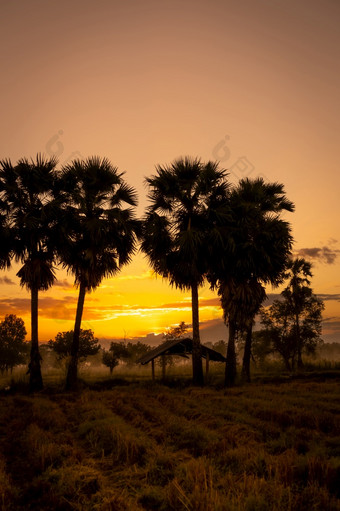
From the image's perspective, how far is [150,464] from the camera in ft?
24.2

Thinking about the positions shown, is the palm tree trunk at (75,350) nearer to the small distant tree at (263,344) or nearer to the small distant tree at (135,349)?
the small distant tree at (263,344)

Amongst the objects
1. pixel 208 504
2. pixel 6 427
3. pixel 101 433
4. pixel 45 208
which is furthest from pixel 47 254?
pixel 208 504

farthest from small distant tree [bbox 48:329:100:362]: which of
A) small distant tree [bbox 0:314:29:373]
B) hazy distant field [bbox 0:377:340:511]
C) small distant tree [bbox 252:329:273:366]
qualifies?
hazy distant field [bbox 0:377:340:511]

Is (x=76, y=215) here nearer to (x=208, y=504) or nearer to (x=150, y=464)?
(x=150, y=464)

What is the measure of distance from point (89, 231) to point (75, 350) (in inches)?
326

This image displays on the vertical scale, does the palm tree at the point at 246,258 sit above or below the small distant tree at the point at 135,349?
above

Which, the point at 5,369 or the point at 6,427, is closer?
the point at 6,427

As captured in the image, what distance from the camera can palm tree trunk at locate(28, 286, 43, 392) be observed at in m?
22.1

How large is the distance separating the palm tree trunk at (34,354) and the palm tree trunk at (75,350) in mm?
1838

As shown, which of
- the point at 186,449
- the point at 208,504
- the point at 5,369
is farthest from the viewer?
the point at 5,369

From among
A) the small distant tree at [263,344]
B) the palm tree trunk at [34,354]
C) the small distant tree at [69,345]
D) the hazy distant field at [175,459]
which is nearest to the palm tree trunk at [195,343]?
the hazy distant field at [175,459]

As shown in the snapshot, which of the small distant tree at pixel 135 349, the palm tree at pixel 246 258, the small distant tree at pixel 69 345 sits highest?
the palm tree at pixel 246 258

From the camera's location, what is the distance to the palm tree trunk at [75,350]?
2298cm

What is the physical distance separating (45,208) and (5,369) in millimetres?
46834
